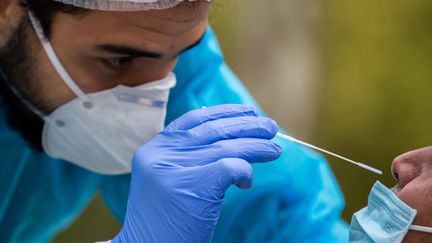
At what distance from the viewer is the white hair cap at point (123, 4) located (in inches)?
71.6

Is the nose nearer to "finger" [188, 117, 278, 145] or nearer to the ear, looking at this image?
"finger" [188, 117, 278, 145]

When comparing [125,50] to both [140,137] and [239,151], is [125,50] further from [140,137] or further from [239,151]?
[239,151]

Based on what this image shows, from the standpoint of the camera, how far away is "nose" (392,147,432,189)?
165 cm

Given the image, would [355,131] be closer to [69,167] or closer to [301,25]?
[301,25]

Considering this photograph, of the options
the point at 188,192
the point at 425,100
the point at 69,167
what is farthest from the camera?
the point at 425,100

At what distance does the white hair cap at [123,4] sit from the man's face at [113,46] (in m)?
0.03

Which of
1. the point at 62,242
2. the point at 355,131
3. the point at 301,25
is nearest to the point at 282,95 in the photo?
the point at 301,25

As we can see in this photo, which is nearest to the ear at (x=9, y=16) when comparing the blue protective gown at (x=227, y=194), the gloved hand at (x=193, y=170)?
the blue protective gown at (x=227, y=194)

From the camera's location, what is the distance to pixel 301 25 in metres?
5.16

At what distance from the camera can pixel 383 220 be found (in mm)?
1660

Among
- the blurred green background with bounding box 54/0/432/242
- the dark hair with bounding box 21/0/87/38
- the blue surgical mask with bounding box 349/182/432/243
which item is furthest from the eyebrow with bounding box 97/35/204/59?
the blurred green background with bounding box 54/0/432/242

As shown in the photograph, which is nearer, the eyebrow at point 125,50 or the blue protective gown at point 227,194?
the eyebrow at point 125,50

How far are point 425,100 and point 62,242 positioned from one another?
9.97 feet

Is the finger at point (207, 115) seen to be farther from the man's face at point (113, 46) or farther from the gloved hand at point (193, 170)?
the man's face at point (113, 46)
